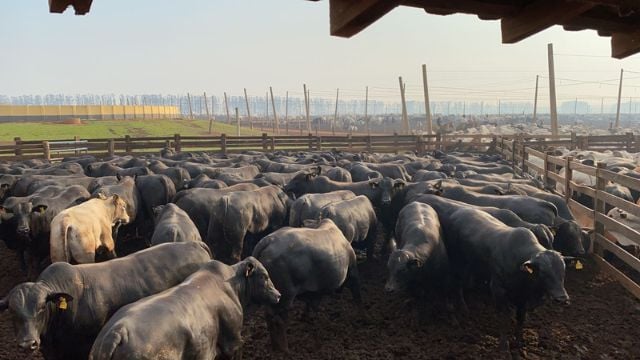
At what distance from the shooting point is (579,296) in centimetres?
782

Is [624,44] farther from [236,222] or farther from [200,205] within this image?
[200,205]

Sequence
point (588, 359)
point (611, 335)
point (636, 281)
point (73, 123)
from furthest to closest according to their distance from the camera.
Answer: point (73, 123) → point (636, 281) → point (611, 335) → point (588, 359)

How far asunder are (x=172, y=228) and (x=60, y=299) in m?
2.72

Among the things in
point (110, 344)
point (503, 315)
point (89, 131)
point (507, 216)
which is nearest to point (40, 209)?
point (110, 344)

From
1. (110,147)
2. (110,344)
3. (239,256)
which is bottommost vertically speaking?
(239,256)

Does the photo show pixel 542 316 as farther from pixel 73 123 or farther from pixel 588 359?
pixel 73 123

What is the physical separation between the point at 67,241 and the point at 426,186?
7183 millimetres

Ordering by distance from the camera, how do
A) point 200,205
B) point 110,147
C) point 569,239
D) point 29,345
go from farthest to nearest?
1. point 110,147
2. point 200,205
3. point 569,239
4. point 29,345

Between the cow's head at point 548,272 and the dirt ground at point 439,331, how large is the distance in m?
0.83

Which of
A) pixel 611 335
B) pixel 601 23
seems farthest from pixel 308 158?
pixel 601 23

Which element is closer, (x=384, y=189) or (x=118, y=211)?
(x=118, y=211)

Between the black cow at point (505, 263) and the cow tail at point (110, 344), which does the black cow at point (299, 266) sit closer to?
the black cow at point (505, 263)

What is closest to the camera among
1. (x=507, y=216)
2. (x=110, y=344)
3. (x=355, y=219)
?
(x=110, y=344)

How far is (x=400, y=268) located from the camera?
261 inches
